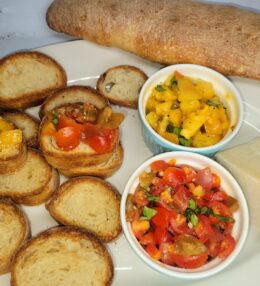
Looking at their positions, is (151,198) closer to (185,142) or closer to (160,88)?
(185,142)

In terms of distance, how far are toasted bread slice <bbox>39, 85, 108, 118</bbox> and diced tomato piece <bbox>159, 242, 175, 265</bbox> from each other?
113cm

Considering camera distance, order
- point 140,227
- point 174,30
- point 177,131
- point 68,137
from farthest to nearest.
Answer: point 174,30 → point 177,131 → point 68,137 → point 140,227

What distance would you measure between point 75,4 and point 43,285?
2040 millimetres

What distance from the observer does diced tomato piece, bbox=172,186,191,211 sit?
100 inches

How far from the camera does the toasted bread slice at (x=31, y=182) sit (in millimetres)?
2891

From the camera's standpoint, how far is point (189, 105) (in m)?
2.86

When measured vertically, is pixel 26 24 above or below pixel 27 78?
above

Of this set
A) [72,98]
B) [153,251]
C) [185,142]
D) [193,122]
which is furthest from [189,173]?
[72,98]

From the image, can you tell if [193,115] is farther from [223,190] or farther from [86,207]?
[86,207]

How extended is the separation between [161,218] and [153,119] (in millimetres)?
729

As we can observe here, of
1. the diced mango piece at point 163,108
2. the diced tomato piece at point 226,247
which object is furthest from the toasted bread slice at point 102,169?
the diced tomato piece at point 226,247

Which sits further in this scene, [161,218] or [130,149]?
[130,149]

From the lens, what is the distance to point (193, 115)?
284 centimetres

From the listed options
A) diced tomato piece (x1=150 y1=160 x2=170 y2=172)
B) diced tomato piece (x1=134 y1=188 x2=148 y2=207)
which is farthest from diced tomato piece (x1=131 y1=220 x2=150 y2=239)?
diced tomato piece (x1=150 y1=160 x2=170 y2=172)
